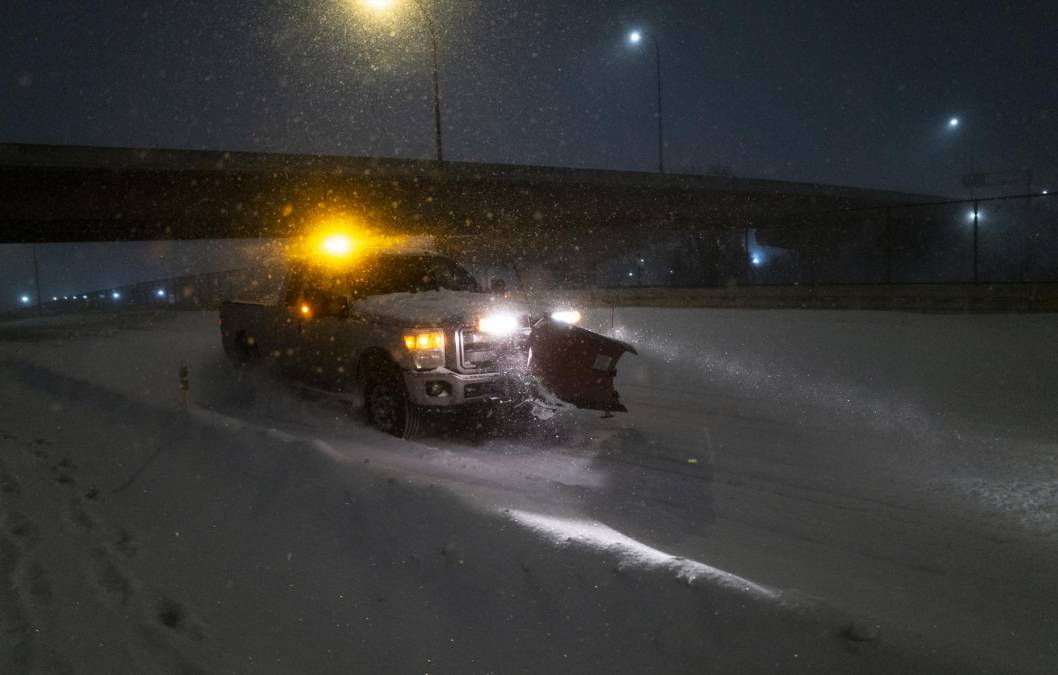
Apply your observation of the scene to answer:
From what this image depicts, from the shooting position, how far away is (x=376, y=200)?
106ft

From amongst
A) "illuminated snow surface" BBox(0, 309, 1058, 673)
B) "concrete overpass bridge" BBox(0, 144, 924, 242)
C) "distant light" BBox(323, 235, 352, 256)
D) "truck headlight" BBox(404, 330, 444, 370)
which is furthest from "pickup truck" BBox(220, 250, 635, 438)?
"concrete overpass bridge" BBox(0, 144, 924, 242)

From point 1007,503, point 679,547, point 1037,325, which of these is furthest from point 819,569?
point 1037,325

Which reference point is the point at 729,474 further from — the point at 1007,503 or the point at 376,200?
the point at 376,200

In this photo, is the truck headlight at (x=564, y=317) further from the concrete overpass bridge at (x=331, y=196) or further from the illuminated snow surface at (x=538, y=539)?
the concrete overpass bridge at (x=331, y=196)

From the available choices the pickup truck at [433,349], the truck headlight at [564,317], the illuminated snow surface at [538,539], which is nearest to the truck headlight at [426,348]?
the pickup truck at [433,349]

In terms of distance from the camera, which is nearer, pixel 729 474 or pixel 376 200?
pixel 729 474

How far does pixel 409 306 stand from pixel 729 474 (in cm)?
367

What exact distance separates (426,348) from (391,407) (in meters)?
0.83

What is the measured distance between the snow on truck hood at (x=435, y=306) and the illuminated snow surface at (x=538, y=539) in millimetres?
1304

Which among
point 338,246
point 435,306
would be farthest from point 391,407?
point 338,246

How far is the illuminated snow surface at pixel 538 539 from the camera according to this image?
3.26 metres

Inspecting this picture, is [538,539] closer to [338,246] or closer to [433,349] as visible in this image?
[433,349]

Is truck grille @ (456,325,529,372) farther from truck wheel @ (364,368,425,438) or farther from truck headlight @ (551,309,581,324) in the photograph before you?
truck wheel @ (364,368,425,438)

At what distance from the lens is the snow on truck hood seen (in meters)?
7.78
